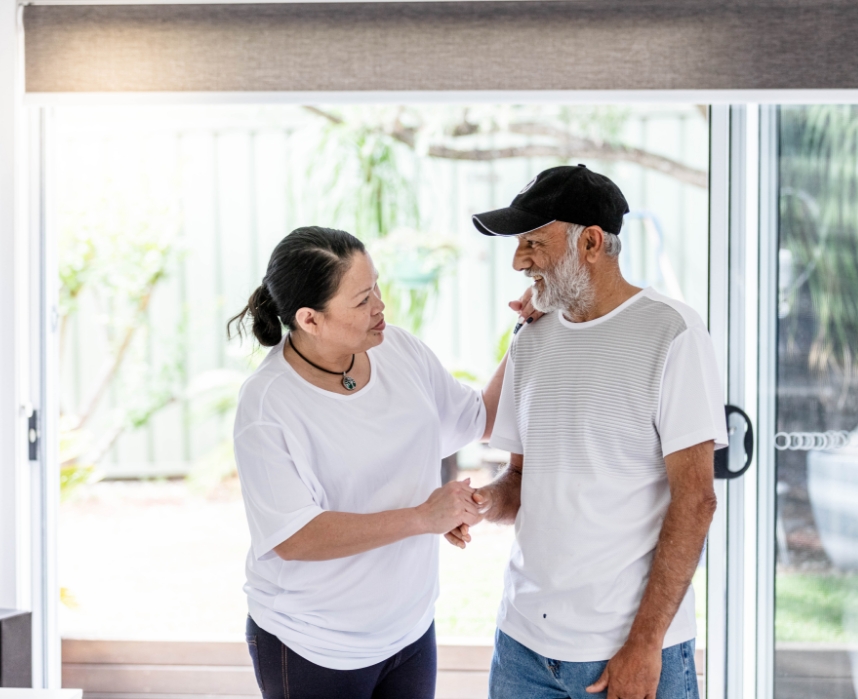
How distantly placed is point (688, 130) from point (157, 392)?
3.80 m

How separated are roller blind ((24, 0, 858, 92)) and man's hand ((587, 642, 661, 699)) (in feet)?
4.48

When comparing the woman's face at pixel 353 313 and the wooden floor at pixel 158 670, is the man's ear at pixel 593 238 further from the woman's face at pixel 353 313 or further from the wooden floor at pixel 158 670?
the wooden floor at pixel 158 670

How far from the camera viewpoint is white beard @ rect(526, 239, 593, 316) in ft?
4.97

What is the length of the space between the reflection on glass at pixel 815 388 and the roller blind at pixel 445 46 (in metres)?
0.24

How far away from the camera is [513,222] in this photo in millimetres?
1517

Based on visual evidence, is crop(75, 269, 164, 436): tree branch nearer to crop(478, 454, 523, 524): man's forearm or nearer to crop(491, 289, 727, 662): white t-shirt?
crop(478, 454, 523, 524): man's forearm

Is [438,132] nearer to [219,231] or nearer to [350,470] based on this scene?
[219,231]

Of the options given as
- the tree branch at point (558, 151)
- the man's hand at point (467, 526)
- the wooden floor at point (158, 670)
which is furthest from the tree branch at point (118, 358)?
the man's hand at point (467, 526)

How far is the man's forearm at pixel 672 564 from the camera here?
54.8 inches

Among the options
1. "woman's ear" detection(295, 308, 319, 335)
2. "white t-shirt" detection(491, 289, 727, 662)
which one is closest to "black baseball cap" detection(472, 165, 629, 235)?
"white t-shirt" detection(491, 289, 727, 662)

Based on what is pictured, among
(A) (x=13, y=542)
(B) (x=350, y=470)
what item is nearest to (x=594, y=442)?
(B) (x=350, y=470)

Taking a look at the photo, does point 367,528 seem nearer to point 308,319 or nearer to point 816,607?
point 308,319

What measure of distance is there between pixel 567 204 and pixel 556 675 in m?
0.83

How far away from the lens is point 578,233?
4.93ft
